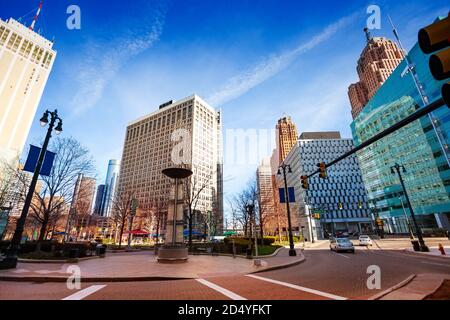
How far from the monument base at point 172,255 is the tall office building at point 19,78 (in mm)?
86703

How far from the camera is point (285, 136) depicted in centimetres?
17575

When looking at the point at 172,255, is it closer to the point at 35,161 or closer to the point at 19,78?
the point at 35,161

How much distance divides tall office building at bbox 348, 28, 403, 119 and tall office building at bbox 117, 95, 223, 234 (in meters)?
112

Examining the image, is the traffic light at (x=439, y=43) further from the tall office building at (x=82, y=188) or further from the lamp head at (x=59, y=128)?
the tall office building at (x=82, y=188)

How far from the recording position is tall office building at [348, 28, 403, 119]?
142 meters

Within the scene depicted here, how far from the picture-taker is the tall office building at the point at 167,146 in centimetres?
12469

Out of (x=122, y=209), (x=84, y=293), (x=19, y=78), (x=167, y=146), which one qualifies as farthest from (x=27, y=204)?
(x=167, y=146)

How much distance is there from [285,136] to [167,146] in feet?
322

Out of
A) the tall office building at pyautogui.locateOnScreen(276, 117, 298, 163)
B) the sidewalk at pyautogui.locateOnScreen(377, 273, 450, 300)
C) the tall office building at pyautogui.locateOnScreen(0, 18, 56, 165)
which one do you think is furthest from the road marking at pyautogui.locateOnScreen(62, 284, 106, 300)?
the tall office building at pyautogui.locateOnScreen(276, 117, 298, 163)

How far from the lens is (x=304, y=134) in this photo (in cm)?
12650

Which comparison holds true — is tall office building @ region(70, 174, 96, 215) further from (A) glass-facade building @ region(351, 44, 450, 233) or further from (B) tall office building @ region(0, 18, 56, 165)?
(A) glass-facade building @ region(351, 44, 450, 233)
